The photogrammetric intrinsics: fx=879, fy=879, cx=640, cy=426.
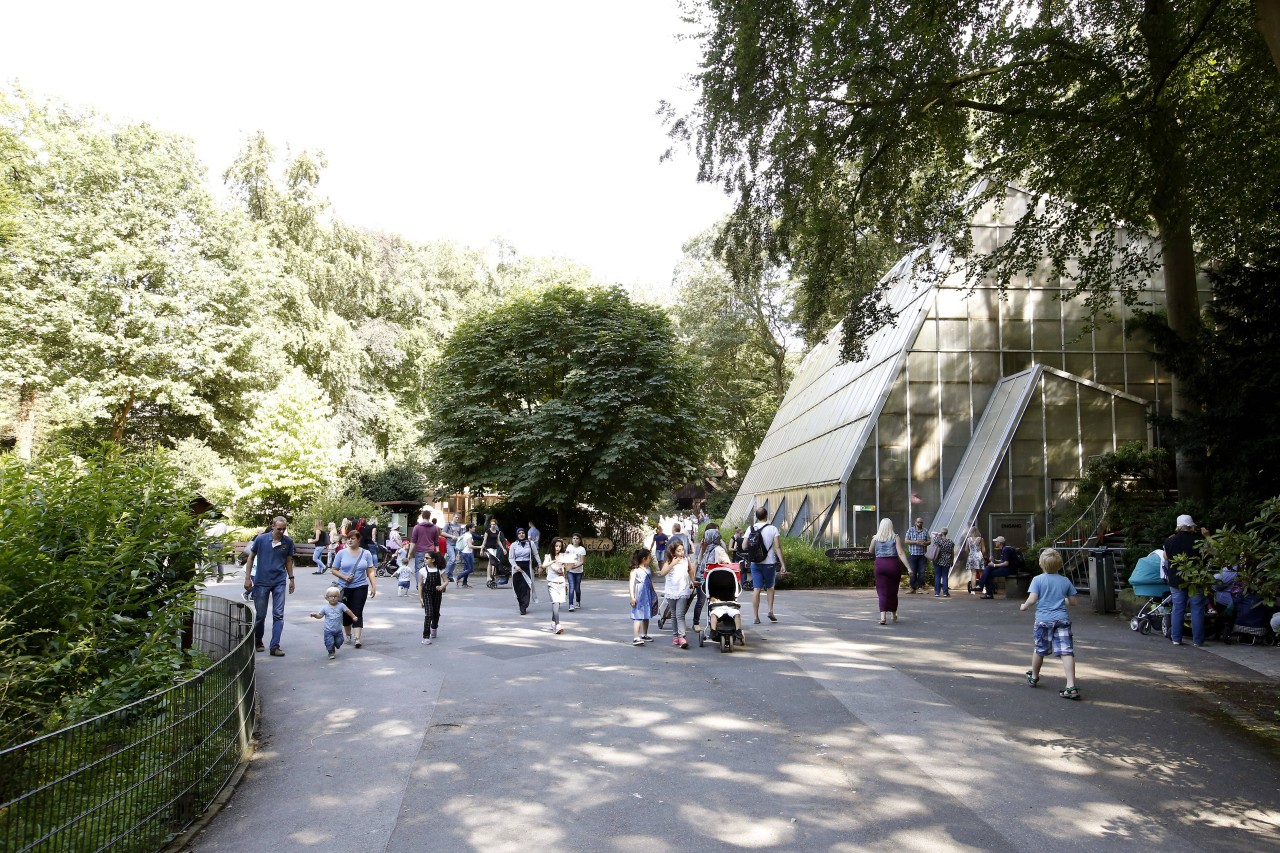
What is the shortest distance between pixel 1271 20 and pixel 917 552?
14.6 meters

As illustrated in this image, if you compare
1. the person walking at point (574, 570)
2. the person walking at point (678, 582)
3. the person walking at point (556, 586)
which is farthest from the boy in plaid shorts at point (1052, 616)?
the person walking at point (574, 570)

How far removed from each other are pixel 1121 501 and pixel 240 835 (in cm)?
2021

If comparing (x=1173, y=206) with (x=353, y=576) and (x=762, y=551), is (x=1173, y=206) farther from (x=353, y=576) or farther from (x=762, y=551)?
(x=353, y=576)

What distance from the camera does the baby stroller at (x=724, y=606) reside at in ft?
39.4

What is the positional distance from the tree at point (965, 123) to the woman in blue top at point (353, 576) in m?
8.59

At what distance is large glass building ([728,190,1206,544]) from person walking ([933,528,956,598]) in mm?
2659

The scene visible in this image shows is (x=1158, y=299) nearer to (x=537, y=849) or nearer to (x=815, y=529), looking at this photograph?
(x=815, y=529)

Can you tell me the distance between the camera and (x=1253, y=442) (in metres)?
14.9

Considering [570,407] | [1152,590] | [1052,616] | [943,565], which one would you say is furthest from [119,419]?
[1052,616]

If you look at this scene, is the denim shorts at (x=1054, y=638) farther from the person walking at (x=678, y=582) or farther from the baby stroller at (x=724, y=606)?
the person walking at (x=678, y=582)

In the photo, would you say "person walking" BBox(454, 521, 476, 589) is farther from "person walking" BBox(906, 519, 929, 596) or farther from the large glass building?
"person walking" BBox(906, 519, 929, 596)

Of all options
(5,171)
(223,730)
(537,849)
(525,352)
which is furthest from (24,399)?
(537,849)

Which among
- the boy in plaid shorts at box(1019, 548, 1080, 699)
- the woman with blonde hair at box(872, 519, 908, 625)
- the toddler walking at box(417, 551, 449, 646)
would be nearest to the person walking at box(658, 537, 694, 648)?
the toddler walking at box(417, 551, 449, 646)

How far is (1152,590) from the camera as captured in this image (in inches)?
518
